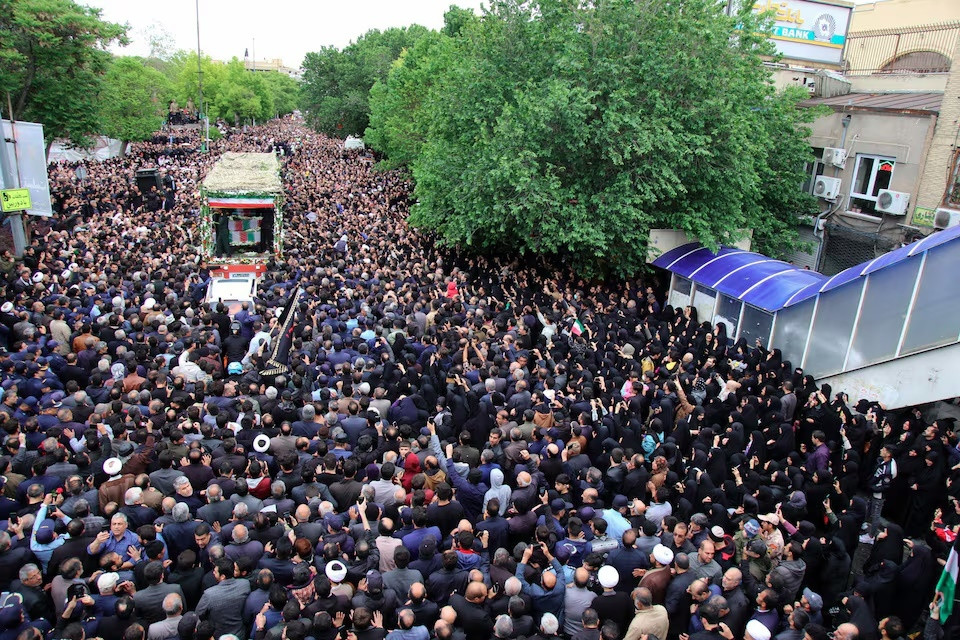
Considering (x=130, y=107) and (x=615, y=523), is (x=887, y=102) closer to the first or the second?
(x=615, y=523)

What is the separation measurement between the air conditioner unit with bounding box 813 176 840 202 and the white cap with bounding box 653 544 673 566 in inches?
596

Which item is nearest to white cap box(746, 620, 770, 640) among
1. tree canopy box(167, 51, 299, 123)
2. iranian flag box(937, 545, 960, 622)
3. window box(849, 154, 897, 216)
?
iranian flag box(937, 545, 960, 622)

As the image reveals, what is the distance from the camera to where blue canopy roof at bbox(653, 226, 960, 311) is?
31.3 feet

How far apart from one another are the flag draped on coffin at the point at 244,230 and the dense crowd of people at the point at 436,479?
4.89 m

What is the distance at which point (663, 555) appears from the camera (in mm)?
5031

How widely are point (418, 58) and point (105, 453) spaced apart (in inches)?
1092

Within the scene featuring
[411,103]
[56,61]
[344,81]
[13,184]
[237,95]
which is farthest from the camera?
[237,95]

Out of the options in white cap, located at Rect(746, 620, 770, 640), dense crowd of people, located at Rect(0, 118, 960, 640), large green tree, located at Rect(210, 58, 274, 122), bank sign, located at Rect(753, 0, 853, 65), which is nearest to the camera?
white cap, located at Rect(746, 620, 770, 640)

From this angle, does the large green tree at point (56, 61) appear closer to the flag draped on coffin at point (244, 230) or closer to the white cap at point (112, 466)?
the flag draped on coffin at point (244, 230)

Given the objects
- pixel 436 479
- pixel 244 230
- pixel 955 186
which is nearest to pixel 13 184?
pixel 244 230

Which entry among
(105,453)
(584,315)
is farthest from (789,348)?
(105,453)

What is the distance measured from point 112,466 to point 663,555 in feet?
15.9

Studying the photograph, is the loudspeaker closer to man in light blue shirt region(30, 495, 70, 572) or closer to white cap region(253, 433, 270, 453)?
white cap region(253, 433, 270, 453)

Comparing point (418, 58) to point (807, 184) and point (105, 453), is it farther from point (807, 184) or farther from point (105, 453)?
point (105, 453)
